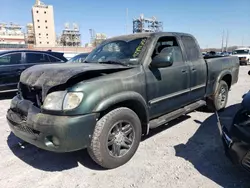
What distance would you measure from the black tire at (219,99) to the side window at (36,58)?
6275mm

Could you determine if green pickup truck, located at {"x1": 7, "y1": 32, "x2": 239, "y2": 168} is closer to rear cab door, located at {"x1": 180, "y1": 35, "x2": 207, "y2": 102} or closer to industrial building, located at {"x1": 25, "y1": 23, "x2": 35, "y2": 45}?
Result: rear cab door, located at {"x1": 180, "y1": 35, "x2": 207, "y2": 102}

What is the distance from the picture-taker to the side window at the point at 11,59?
7.38m

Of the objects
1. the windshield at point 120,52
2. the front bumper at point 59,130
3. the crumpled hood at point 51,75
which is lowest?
the front bumper at point 59,130

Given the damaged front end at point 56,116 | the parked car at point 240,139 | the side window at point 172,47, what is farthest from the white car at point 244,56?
the damaged front end at point 56,116

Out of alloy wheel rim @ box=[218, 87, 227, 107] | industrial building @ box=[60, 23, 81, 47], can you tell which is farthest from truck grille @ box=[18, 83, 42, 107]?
industrial building @ box=[60, 23, 81, 47]

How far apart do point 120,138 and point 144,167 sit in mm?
536

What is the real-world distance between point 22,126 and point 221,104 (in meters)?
4.79

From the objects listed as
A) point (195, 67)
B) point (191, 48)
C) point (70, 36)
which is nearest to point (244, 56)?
point (191, 48)

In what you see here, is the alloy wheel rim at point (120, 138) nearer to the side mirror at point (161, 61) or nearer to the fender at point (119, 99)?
the fender at point (119, 99)

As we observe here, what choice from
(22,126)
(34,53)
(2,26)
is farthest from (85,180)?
(2,26)

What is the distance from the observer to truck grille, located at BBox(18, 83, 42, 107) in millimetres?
2875

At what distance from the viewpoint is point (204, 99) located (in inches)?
200

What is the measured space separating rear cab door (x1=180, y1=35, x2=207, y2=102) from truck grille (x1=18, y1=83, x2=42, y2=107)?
2855 millimetres

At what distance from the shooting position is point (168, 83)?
3.70 metres
